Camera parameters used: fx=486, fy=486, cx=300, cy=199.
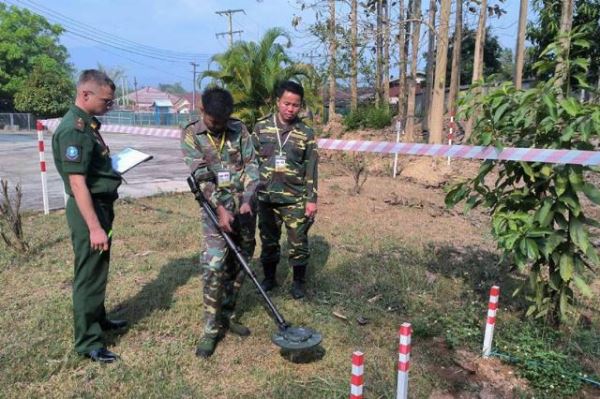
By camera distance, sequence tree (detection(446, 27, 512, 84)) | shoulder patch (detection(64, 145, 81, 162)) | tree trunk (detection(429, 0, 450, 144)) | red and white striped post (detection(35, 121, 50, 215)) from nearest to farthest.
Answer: shoulder patch (detection(64, 145, 81, 162)) < red and white striped post (detection(35, 121, 50, 215)) < tree trunk (detection(429, 0, 450, 144)) < tree (detection(446, 27, 512, 84))

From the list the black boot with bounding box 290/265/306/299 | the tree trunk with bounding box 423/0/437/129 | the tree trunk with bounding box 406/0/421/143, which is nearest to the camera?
the black boot with bounding box 290/265/306/299

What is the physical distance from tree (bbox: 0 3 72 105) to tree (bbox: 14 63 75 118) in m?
1.74

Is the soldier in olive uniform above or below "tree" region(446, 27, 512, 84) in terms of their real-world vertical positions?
below

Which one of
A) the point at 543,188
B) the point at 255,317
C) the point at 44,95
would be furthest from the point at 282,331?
the point at 44,95

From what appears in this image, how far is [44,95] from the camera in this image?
34094mm

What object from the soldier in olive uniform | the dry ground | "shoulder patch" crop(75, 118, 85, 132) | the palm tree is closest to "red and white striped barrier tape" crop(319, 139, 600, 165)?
the dry ground

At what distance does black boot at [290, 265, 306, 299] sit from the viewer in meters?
4.26

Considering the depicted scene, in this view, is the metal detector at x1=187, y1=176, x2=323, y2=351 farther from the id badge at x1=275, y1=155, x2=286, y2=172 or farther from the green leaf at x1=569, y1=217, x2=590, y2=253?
the green leaf at x1=569, y1=217, x2=590, y2=253

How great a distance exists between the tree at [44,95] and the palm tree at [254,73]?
2712cm

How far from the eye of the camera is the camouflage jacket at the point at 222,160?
10.7 feet

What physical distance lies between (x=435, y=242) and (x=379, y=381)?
3241mm

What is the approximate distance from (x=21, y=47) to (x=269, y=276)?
45.3 metres

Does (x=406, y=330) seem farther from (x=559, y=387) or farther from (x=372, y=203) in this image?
(x=372, y=203)

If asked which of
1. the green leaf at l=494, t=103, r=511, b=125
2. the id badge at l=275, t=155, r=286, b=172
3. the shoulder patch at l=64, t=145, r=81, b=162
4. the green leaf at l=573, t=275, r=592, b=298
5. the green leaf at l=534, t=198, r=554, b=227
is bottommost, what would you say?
the green leaf at l=573, t=275, r=592, b=298
